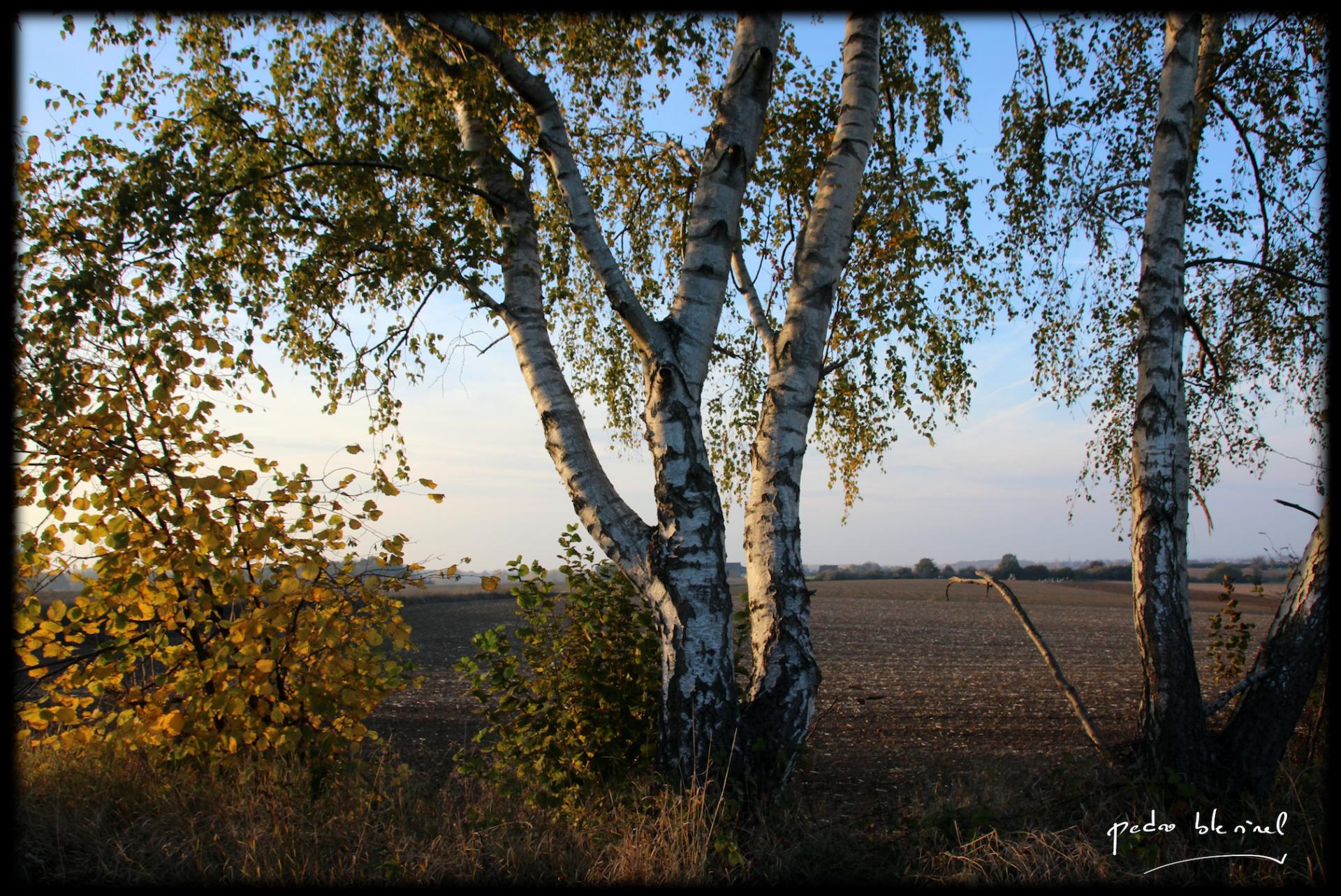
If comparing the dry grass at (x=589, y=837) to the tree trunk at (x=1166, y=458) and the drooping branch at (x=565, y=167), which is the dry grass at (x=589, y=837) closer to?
the tree trunk at (x=1166, y=458)

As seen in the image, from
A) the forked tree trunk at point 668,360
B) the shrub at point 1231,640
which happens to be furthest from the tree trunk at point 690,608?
the shrub at point 1231,640

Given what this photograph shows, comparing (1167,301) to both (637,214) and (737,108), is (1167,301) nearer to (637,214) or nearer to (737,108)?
(737,108)

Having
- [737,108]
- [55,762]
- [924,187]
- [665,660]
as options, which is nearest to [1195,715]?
[665,660]

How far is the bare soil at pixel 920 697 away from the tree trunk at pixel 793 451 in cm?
40

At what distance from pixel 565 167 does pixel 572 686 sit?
3.29 meters

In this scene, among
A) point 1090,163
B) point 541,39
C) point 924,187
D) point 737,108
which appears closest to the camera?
point 737,108

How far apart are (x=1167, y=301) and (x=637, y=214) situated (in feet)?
15.8

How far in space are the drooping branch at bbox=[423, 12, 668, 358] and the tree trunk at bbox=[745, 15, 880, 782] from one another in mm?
940

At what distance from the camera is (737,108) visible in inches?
205

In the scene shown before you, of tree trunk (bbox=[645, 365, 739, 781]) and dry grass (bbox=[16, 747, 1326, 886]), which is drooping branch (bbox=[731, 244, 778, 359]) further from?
dry grass (bbox=[16, 747, 1326, 886])

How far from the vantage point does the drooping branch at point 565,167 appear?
4.81 m

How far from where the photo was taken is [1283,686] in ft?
16.4

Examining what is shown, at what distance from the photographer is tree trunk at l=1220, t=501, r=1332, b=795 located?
4910 mm

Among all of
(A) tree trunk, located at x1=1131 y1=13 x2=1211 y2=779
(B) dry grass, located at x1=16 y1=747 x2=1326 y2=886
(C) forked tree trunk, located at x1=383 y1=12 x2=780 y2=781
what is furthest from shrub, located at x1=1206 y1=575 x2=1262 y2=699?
(C) forked tree trunk, located at x1=383 y1=12 x2=780 y2=781
